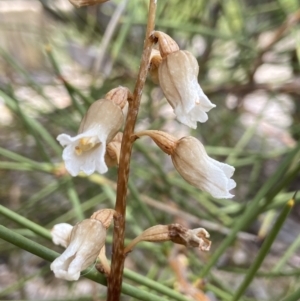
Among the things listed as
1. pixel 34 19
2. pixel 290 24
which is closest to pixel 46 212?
pixel 290 24

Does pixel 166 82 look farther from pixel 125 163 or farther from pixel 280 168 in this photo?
pixel 280 168

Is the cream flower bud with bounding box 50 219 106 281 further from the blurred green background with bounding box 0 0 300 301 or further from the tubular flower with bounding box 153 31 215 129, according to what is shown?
the blurred green background with bounding box 0 0 300 301

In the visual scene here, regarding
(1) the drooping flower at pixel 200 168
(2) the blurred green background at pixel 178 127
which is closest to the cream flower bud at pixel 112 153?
(1) the drooping flower at pixel 200 168

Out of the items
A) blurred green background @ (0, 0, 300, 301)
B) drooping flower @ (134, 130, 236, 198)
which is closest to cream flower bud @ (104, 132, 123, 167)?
drooping flower @ (134, 130, 236, 198)

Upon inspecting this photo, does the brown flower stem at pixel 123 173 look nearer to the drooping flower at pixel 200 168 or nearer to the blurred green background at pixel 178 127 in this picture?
the drooping flower at pixel 200 168

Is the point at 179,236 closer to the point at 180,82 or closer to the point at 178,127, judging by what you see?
the point at 180,82

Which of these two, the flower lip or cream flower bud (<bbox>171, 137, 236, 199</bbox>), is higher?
the flower lip

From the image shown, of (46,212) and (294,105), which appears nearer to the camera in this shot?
(46,212)

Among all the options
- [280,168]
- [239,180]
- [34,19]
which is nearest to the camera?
[280,168]
